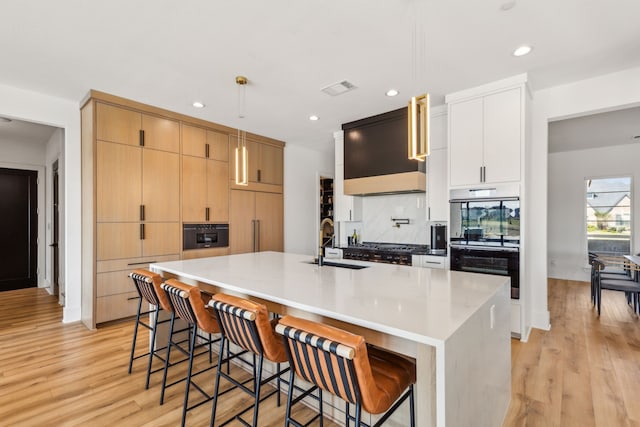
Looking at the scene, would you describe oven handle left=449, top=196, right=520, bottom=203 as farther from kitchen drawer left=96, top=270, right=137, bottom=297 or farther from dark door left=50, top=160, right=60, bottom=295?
dark door left=50, top=160, right=60, bottom=295

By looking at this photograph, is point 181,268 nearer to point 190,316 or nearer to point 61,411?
point 190,316

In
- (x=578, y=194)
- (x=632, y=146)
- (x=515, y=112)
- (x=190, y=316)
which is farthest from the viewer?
(x=578, y=194)

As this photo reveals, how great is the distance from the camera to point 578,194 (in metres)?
6.52

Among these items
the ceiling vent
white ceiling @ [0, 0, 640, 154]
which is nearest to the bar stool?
white ceiling @ [0, 0, 640, 154]

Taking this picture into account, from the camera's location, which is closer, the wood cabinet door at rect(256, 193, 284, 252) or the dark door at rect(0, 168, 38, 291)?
the wood cabinet door at rect(256, 193, 284, 252)

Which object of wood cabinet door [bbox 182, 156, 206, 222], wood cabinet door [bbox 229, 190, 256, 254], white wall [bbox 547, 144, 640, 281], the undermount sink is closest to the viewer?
the undermount sink

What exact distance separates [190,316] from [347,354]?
1.31 metres

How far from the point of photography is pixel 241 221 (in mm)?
5098

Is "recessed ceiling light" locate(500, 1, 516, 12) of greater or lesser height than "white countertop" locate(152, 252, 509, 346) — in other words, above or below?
above

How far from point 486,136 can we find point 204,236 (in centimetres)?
388

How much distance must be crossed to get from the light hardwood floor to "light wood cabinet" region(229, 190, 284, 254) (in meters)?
1.94

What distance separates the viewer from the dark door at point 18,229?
Answer: 5.52 meters

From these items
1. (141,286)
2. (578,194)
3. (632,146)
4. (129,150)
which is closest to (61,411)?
(141,286)

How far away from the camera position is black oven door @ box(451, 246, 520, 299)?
324 centimetres
